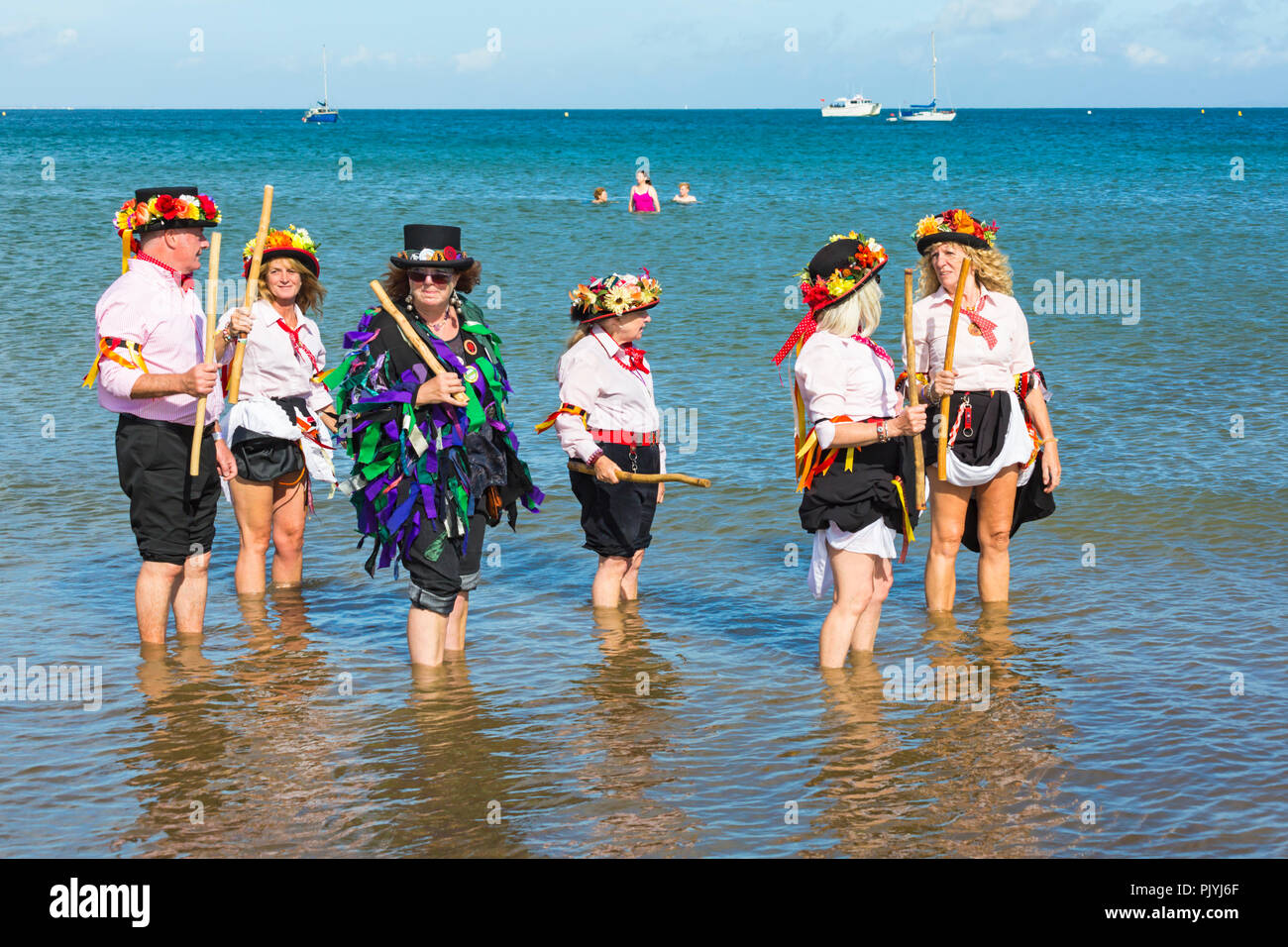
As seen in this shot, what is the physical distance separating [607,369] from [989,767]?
2663 millimetres

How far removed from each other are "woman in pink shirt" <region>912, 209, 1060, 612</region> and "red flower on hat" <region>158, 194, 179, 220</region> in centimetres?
340

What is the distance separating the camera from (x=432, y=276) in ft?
18.0

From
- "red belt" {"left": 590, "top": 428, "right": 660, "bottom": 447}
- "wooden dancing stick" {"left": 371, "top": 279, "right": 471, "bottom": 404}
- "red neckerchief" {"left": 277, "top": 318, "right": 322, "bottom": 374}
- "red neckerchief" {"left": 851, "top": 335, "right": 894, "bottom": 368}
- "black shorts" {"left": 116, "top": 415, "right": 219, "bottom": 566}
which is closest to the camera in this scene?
"wooden dancing stick" {"left": 371, "top": 279, "right": 471, "bottom": 404}

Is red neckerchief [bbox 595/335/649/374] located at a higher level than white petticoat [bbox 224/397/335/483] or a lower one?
higher

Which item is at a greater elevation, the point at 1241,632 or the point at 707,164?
the point at 707,164

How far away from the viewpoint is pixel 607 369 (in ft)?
21.9

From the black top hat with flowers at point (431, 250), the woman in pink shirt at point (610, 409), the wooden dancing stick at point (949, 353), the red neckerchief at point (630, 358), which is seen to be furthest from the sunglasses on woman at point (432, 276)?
the wooden dancing stick at point (949, 353)

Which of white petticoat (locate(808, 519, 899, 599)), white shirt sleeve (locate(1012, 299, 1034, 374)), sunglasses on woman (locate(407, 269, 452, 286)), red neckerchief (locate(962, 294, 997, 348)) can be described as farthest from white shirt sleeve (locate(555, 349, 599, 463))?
white shirt sleeve (locate(1012, 299, 1034, 374))

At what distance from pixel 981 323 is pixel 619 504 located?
6.48ft

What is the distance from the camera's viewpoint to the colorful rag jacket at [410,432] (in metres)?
5.53

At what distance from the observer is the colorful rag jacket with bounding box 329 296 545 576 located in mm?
5534

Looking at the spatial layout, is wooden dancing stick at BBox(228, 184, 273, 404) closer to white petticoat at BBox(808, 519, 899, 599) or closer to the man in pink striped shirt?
the man in pink striped shirt
